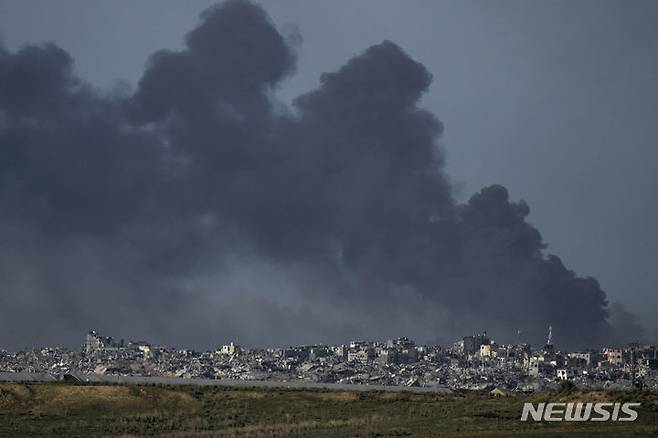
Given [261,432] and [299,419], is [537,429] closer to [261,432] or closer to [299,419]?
[261,432]

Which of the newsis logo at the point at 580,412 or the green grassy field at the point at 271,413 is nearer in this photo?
the green grassy field at the point at 271,413

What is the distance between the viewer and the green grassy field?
7762cm

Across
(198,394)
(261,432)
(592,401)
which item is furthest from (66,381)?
(592,401)

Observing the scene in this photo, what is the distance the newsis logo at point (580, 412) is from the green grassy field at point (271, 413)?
48.5 inches

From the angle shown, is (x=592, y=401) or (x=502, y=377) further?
(x=502, y=377)

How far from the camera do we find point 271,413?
104625 mm

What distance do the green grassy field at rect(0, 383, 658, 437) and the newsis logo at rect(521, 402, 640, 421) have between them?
1231 mm

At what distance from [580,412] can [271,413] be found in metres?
33.3

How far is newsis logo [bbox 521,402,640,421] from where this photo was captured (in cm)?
8019

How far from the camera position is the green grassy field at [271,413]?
A: 77.6m

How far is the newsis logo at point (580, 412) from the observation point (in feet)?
263

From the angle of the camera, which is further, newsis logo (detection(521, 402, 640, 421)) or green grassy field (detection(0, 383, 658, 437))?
newsis logo (detection(521, 402, 640, 421))

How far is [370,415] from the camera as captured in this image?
321ft

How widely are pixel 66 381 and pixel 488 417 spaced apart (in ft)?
218
